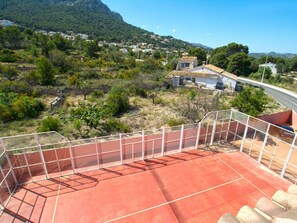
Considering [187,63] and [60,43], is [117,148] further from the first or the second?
[60,43]

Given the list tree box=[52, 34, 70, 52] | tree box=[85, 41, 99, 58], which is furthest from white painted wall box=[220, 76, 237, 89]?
tree box=[52, 34, 70, 52]

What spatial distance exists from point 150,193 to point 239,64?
52148 millimetres

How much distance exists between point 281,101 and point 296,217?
30424 millimetres

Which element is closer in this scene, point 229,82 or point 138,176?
point 138,176

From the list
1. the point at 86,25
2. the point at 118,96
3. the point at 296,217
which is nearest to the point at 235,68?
the point at 118,96

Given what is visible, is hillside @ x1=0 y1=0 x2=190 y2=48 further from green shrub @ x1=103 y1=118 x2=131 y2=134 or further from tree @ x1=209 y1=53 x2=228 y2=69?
green shrub @ x1=103 y1=118 x2=131 y2=134

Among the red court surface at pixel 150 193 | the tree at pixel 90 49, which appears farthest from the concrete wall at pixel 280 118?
the tree at pixel 90 49

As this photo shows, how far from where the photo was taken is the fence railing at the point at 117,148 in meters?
9.33

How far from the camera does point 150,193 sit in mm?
9602

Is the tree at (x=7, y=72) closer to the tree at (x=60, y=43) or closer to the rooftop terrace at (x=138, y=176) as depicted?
the rooftop terrace at (x=138, y=176)

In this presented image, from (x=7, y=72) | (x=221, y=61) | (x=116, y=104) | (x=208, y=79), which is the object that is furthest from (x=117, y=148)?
(x=221, y=61)

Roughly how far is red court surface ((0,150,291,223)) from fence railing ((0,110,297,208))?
549 millimetres

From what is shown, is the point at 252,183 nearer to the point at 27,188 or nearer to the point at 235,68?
the point at 27,188

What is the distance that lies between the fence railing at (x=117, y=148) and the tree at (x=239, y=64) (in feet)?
139
